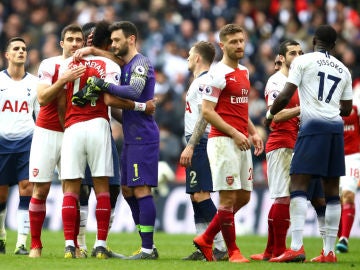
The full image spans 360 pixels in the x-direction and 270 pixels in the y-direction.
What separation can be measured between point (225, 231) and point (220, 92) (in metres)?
1.62

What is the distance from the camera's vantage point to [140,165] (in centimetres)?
1301

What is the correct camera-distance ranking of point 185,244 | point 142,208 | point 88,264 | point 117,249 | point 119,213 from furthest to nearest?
point 119,213, point 185,244, point 117,249, point 142,208, point 88,264

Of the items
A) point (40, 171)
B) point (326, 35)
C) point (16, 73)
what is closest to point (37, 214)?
point (40, 171)

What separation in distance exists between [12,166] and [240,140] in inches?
160

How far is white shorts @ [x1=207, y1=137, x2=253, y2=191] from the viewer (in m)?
12.6

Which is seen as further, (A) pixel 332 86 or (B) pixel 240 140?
(A) pixel 332 86

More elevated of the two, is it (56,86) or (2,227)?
(56,86)

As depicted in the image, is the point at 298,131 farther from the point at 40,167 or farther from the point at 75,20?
the point at 75,20

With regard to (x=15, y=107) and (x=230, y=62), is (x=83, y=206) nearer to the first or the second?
(x=15, y=107)

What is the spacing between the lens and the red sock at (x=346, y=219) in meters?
16.7

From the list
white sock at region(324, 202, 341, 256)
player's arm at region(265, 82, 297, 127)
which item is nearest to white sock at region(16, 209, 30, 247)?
player's arm at region(265, 82, 297, 127)

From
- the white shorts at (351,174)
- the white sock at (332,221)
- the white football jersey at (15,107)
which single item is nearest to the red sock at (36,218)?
Answer: the white football jersey at (15,107)

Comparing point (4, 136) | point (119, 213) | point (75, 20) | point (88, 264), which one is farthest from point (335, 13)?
point (88, 264)

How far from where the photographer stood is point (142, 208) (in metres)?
13.0
